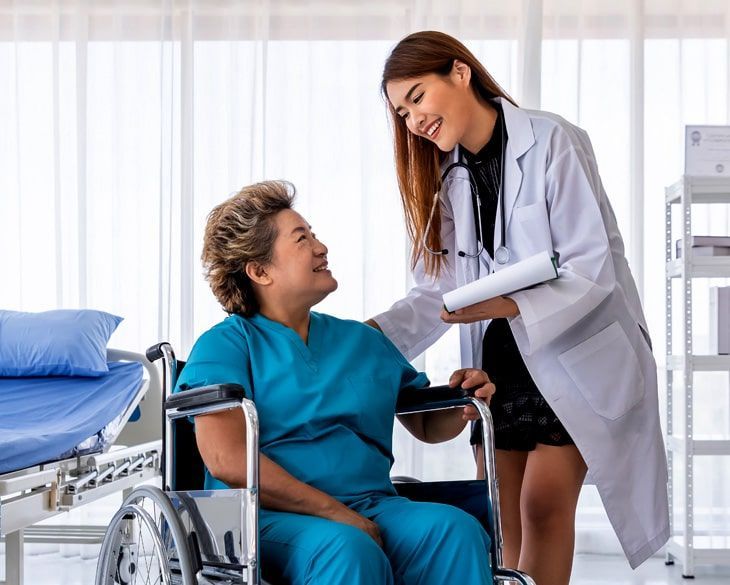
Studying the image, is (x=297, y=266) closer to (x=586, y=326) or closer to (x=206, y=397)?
(x=206, y=397)

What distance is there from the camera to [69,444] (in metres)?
2.17

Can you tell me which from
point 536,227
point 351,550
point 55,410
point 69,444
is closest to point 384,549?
point 351,550

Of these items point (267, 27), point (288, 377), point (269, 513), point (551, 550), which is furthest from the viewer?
point (267, 27)

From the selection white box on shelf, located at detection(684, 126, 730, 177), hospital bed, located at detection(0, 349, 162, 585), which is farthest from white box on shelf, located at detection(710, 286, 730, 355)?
hospital bed, located at detection(0, 349, 162, 585)

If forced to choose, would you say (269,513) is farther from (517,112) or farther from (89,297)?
(89,297)

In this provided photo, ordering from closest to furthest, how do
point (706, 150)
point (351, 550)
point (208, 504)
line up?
point (351, 550), point (208, 504), point (706, 150)

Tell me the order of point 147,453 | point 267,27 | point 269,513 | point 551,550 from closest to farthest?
point 269,513
point 551,550
point 147,453
point 267,27

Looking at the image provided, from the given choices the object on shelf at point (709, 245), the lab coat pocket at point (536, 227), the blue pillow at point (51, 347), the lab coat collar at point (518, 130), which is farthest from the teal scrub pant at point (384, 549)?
the object on shelf at point (709, 245)

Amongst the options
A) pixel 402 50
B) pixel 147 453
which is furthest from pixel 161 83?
pixel 402 50

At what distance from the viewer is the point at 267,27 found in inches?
134

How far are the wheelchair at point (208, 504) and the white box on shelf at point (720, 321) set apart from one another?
1.76m

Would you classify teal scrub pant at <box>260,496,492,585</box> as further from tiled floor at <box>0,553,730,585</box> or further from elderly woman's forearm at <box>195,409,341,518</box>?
tiled floor at <box>0,553,730,585</box>

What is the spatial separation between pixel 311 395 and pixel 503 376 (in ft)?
1.42

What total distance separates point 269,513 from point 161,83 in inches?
93.3
